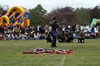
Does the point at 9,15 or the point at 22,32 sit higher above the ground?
the point at 9,15

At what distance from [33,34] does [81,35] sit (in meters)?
11.5

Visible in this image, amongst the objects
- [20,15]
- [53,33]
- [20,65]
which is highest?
[20,15]

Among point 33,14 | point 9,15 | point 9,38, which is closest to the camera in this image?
point 9,38

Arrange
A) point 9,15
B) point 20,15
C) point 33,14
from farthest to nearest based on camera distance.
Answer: point 33,14 → point 9,15 → point 20,15

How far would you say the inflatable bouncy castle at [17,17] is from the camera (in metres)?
45.8

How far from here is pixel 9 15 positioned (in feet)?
164

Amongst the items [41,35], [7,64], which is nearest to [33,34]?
[41,35]

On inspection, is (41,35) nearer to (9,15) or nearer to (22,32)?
(22,32)

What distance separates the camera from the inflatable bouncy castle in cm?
4584

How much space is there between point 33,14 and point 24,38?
6303 centimetres

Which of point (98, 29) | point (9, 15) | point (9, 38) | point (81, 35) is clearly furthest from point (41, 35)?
point (9, 15)

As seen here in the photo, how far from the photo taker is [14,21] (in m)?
48.7

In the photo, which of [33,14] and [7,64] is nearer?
[7,64]

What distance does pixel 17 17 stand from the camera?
4650cm
